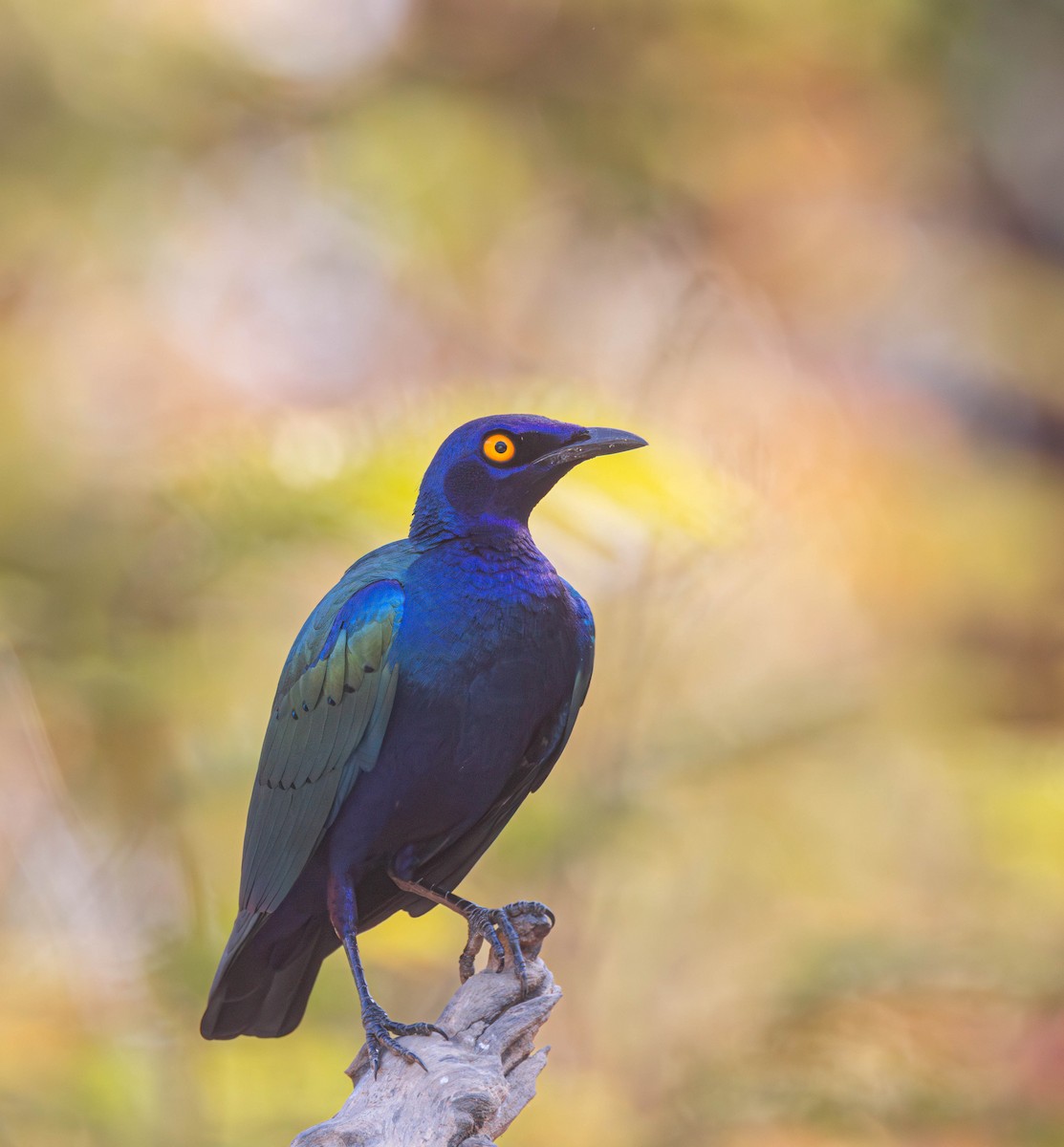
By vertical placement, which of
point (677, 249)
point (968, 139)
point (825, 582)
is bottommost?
point (825, 582)

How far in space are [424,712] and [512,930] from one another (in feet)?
1.66

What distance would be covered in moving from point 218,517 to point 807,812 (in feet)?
14.1

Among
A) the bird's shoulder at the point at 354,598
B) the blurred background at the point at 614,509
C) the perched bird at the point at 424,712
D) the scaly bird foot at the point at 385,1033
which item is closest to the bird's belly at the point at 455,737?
the perched bird at the point at 424,712

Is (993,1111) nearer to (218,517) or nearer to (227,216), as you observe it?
(218,517)

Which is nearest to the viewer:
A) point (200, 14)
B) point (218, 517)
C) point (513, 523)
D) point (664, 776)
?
point (513, 523)

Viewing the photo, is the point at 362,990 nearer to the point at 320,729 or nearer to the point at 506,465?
the point at 320,729

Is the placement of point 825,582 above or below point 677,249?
below

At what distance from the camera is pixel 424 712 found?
2.43 m

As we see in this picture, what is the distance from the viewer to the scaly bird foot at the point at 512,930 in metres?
2.61

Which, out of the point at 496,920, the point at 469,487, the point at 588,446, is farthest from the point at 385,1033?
the point at 588,446

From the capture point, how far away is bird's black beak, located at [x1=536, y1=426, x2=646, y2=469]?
2.55 meters

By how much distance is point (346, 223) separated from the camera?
8375 millimetres

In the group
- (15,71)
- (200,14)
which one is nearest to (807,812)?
(200,14)

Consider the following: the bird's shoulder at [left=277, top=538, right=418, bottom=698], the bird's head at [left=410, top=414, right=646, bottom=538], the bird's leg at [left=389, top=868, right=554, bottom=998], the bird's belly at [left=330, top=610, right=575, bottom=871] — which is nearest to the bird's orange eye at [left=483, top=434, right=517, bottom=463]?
the bird's head at [left=410, top=414, right=646, bottom=538]
